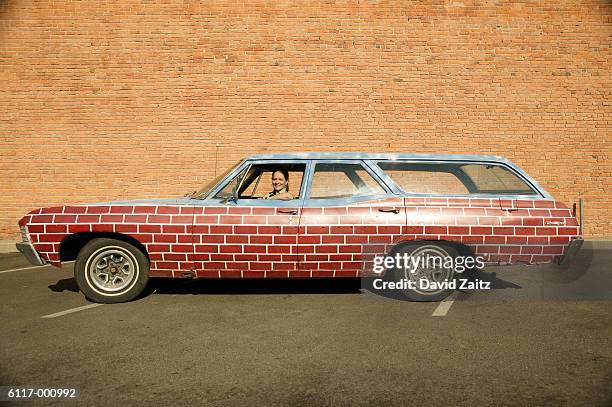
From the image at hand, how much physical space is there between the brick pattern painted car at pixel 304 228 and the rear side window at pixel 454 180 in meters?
0.02

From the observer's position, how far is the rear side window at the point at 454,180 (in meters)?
4.92

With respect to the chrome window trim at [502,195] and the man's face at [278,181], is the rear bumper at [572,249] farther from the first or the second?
the man's face at [278,181]

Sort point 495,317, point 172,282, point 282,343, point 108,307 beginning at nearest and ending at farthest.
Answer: point 282,343 < point 495,317 < point 108,307 < point 172,282

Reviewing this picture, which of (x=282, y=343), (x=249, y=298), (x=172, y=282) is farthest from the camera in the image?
(x=172, y=282)

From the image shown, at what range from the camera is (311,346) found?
11.7 feet

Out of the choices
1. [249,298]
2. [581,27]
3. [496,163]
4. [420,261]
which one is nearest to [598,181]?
[581,27]

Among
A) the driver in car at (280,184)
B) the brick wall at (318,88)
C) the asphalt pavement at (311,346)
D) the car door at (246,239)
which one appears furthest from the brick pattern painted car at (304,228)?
the brick wall at (318,88)

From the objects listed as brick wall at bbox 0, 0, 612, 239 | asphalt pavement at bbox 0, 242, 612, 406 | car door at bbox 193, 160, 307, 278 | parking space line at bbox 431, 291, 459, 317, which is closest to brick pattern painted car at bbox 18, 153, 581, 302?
car door at bbox 193, 160, 307, 278

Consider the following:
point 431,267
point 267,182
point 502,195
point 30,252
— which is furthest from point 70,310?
point 502,195

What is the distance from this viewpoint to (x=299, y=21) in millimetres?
10492

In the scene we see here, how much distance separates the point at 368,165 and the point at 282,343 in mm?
2257

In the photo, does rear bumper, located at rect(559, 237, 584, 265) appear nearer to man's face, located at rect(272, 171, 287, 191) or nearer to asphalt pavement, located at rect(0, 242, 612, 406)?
asphalt pavement, located at rect(0, 242, 612, 406)

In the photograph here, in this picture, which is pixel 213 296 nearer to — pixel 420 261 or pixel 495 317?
pixel 420 261

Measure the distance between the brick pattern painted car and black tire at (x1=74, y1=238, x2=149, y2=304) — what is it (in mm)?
11
